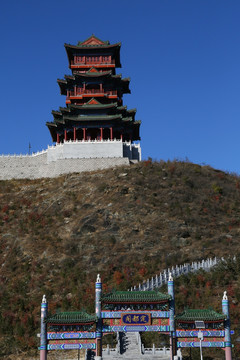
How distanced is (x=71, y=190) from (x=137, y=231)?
13.4 meters

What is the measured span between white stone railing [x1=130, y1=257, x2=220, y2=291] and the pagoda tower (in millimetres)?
27768

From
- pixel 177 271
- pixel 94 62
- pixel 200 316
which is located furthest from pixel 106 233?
pixel 94 62

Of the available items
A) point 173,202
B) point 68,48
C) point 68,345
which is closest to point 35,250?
point 173,202

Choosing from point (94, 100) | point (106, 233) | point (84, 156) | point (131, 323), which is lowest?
point (131, 323)

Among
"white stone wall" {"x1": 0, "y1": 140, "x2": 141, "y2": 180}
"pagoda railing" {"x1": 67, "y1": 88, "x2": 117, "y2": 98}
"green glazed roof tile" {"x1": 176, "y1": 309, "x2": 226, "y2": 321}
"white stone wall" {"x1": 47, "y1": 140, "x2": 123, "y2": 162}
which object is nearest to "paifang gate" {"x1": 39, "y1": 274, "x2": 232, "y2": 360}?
"green glazed roof tile" {"x1": 176, "y1": 309, "x2": 226, "y2": 321}

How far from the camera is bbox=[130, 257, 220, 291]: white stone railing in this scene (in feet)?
137

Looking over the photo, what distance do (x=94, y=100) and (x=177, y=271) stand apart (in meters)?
36.1

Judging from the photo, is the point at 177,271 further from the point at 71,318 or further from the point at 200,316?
the point at 71,318

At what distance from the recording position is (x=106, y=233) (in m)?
53.2

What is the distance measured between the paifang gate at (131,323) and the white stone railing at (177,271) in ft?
41.9

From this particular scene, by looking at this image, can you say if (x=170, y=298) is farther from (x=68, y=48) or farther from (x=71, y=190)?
(x=68, y=48)

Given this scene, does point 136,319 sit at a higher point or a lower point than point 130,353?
higher

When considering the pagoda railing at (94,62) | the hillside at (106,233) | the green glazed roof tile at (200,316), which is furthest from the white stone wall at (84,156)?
the green glazed roof tile at (200,316)

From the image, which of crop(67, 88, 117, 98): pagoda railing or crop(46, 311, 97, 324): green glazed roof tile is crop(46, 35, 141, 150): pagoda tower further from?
crop(46, 311, 97, 324): green glazed roof tile
